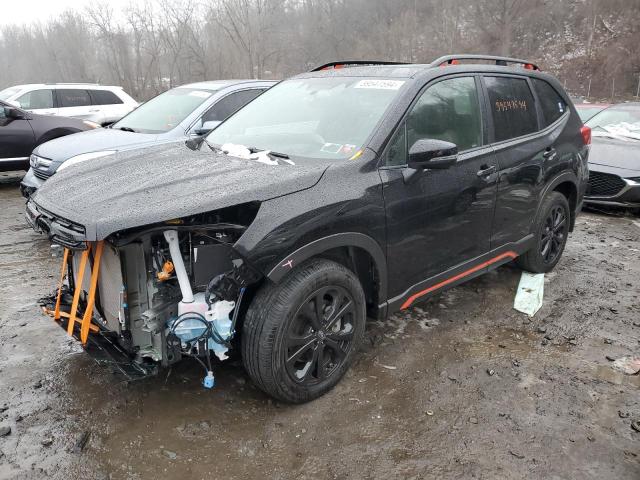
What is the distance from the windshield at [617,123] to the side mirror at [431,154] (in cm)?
611

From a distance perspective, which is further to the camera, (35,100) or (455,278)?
(35,100)

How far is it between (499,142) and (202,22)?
32.1 m

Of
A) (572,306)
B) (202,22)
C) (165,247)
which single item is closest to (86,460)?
(165,247)

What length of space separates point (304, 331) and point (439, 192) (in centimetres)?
130

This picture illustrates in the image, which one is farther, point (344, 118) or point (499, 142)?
point (499, 142)

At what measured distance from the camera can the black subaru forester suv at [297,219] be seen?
2.49m

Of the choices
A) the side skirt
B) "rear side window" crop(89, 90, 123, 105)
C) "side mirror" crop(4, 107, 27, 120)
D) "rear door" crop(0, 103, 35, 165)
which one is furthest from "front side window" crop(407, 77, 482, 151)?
"rear side window" crop(89, 90, 123, 105)

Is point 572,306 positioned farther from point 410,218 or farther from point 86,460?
point 86,460

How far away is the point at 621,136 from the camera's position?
7629mm

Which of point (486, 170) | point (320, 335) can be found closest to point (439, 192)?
point (486, 170)

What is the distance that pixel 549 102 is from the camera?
4.39 meters

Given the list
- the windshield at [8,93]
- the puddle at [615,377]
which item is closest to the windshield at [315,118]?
the puddle at [615,377]

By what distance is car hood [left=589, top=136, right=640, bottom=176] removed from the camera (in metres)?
6.89

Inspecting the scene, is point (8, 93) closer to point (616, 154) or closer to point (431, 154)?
point (431, 154)
